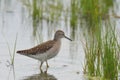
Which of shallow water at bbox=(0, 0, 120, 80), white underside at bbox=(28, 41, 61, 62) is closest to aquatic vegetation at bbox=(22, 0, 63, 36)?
shallow water at bbox=(0, 0, 120, 80)

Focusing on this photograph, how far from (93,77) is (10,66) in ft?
6.58

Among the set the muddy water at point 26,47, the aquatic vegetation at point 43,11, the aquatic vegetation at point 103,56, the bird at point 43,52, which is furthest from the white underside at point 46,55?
the aquatic vegetation at point 43,11

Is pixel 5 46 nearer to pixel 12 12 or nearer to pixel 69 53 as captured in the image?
pixel 69 53

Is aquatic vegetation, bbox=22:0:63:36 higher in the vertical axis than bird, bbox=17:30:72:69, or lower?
higher

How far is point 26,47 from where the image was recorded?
42.8 feet

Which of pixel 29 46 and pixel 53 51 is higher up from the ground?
pixel 29 46

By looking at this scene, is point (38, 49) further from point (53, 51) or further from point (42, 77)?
point (42, 77)

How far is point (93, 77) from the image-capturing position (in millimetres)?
9852

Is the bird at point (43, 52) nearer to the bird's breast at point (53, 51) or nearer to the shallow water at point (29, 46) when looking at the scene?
the bird's breast at point (53, 51)

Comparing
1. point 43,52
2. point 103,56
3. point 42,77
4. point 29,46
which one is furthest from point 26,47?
point 103,56

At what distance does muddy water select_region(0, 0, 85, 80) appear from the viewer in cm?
1056

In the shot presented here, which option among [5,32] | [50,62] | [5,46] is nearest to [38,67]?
[50,62]

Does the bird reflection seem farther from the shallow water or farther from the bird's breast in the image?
the bird's breast

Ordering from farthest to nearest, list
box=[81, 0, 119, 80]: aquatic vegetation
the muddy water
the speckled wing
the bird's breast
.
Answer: the bird's breast < the speckled wing < the muddy water < box=[81, 0, 119, 80]: aquatic vegetation
